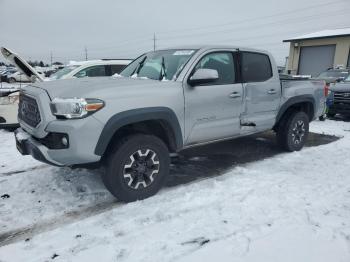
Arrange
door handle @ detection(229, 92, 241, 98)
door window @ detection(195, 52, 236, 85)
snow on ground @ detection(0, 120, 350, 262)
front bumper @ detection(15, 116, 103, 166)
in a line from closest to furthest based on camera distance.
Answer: snow on ground @ detection(0, 120, 350, 262), front bumper @ detection(15, 116, 103, 166), door window @ detection(195, 52, 236, 85), door handle @ detection(229, 92, 241, 98)

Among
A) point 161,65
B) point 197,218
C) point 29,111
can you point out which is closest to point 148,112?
point 161,65

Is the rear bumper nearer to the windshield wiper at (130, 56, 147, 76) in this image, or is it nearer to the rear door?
the rear door

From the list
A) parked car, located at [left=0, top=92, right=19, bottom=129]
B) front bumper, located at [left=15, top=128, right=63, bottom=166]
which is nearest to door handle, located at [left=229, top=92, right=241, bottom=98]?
front bumper, located at [left=15, top=128, right=63, bottom=166]

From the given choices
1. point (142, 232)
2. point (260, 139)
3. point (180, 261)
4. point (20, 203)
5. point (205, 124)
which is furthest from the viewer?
point (260, 139)

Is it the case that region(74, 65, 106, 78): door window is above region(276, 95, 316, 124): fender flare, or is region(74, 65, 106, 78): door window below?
above

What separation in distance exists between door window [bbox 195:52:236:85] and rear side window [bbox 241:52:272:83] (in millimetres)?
245

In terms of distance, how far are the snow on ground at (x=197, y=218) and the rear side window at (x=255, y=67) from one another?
1446 millimetres

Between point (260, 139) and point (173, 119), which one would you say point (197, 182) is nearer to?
point (173, 119)

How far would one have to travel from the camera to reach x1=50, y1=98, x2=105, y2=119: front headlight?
322 centimetres

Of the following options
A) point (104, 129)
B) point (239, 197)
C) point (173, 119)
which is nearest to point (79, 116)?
point (104, 129)

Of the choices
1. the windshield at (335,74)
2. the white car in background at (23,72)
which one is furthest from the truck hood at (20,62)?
the windshield at (335,74)

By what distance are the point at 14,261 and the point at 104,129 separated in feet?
4.72

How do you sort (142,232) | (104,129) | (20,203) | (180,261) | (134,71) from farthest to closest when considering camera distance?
1. (134,71)
2. (20,203)
3. (104,129)
4. (142,232)
5. (180,261)

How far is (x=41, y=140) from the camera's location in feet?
11.5
